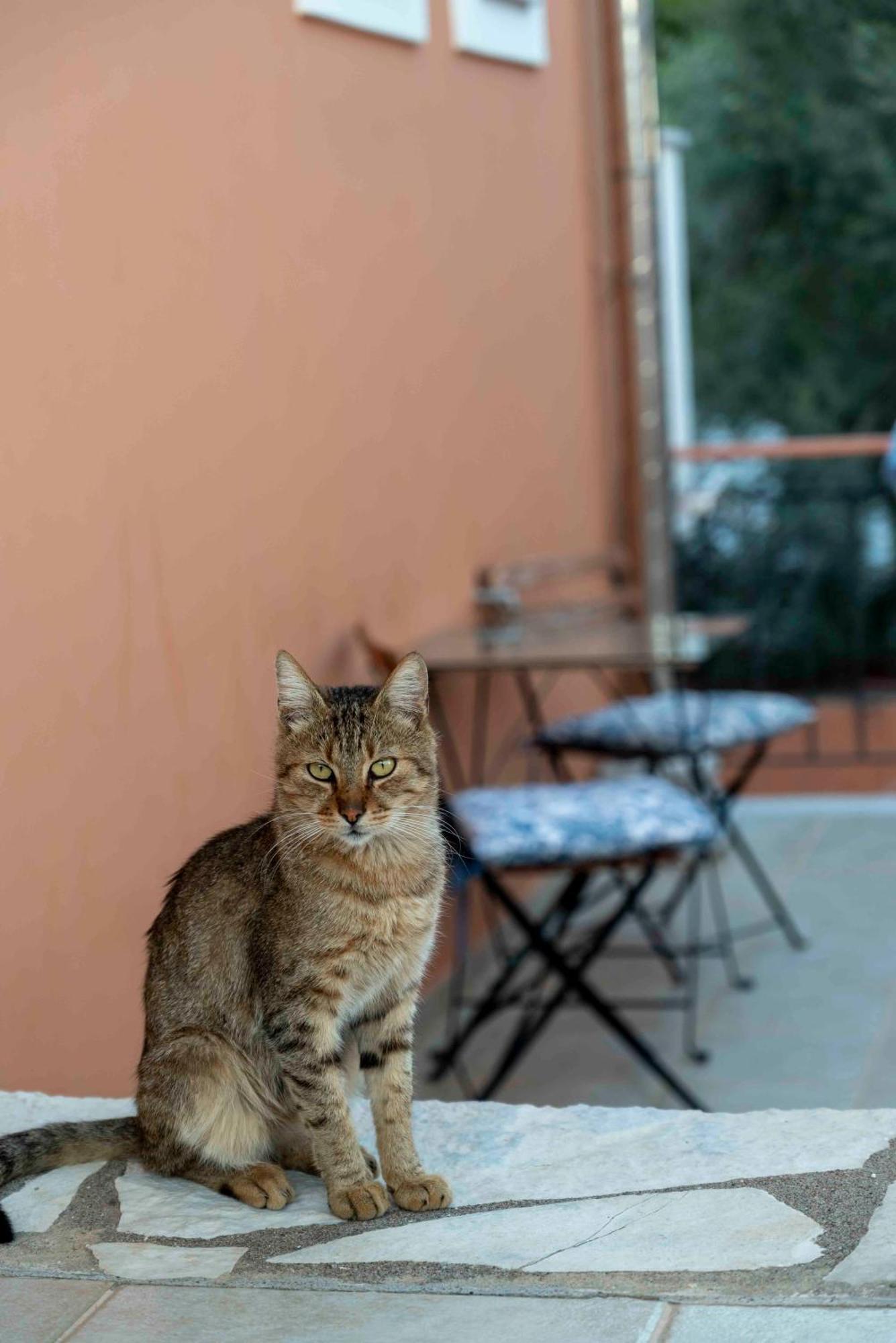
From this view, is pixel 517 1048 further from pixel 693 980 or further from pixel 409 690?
pixel 409 690

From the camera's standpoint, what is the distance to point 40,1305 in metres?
1.87

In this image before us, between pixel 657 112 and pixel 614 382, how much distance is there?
101cm

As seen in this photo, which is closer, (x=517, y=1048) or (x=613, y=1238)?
(x=613, y=1238)

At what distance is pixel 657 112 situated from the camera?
5969 millimetres

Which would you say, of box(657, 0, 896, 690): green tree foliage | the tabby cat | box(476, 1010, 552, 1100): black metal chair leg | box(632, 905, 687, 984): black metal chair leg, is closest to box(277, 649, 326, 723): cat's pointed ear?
the tabby cat

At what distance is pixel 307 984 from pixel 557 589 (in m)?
3.26

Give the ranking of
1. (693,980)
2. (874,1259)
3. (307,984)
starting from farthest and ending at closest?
(693,980), (307,984), (874,1259)

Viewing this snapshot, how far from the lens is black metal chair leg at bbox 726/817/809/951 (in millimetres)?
4621

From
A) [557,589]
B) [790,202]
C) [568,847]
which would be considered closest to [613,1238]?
[568,847]

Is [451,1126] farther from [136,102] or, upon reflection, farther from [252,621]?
[136,102]

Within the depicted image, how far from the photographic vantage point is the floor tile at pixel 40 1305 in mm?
1811

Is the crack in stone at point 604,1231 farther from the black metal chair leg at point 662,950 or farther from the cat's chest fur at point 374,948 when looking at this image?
the black metal chair leg at point 662,950

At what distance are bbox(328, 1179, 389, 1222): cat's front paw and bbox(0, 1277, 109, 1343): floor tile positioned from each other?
29 centimetres

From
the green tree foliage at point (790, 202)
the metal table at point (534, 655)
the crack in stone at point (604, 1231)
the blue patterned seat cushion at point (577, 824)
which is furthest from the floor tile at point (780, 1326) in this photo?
the green tree foliage at point (790, 202)
